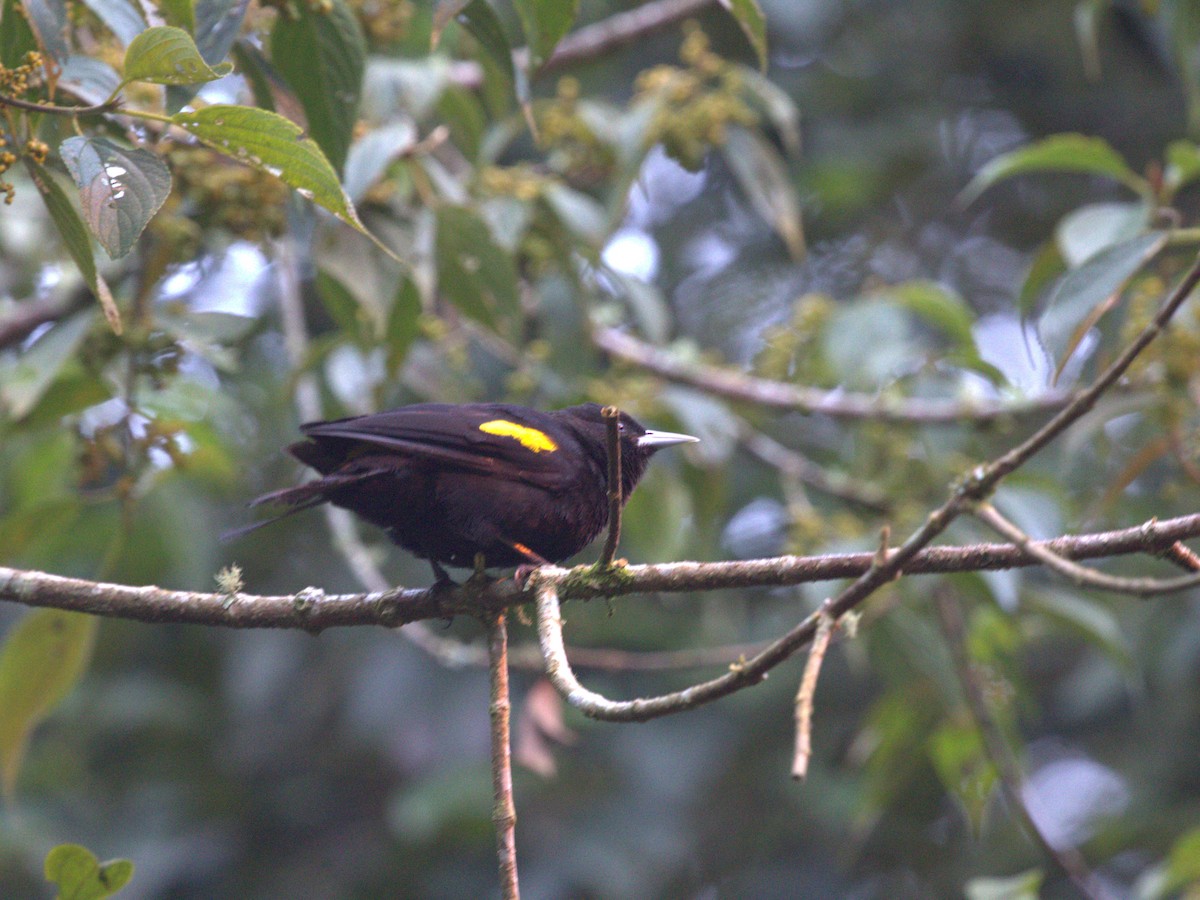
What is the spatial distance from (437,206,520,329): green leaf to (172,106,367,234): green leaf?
1.51 meters

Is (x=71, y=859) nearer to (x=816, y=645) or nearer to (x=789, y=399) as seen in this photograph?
(x=816, y=645)

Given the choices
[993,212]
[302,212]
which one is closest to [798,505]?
[302,212]

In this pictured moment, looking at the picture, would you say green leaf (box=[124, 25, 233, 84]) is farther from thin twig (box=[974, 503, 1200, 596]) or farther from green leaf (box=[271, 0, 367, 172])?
thin twig (box=[974, 503, 1200, 596])

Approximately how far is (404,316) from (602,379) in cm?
133

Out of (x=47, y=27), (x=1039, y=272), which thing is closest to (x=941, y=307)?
(x=1039, y=272)

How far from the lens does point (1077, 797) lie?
6.98 m

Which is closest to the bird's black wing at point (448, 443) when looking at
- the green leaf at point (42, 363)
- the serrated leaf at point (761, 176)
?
the green leaf at point (42, 363)

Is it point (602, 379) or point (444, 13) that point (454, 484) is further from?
point (602, 379)

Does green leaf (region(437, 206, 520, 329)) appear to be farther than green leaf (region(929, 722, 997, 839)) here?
No

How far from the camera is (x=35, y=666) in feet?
9.92

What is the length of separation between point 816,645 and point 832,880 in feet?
18.2

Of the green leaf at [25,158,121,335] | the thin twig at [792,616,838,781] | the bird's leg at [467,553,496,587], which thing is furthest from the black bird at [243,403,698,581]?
the thin twig at [792,616,838,781]

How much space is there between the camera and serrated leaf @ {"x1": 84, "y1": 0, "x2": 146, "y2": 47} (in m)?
2.47

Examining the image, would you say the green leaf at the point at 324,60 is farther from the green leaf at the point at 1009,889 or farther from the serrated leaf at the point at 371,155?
the green leaf at the point at 1009,889
